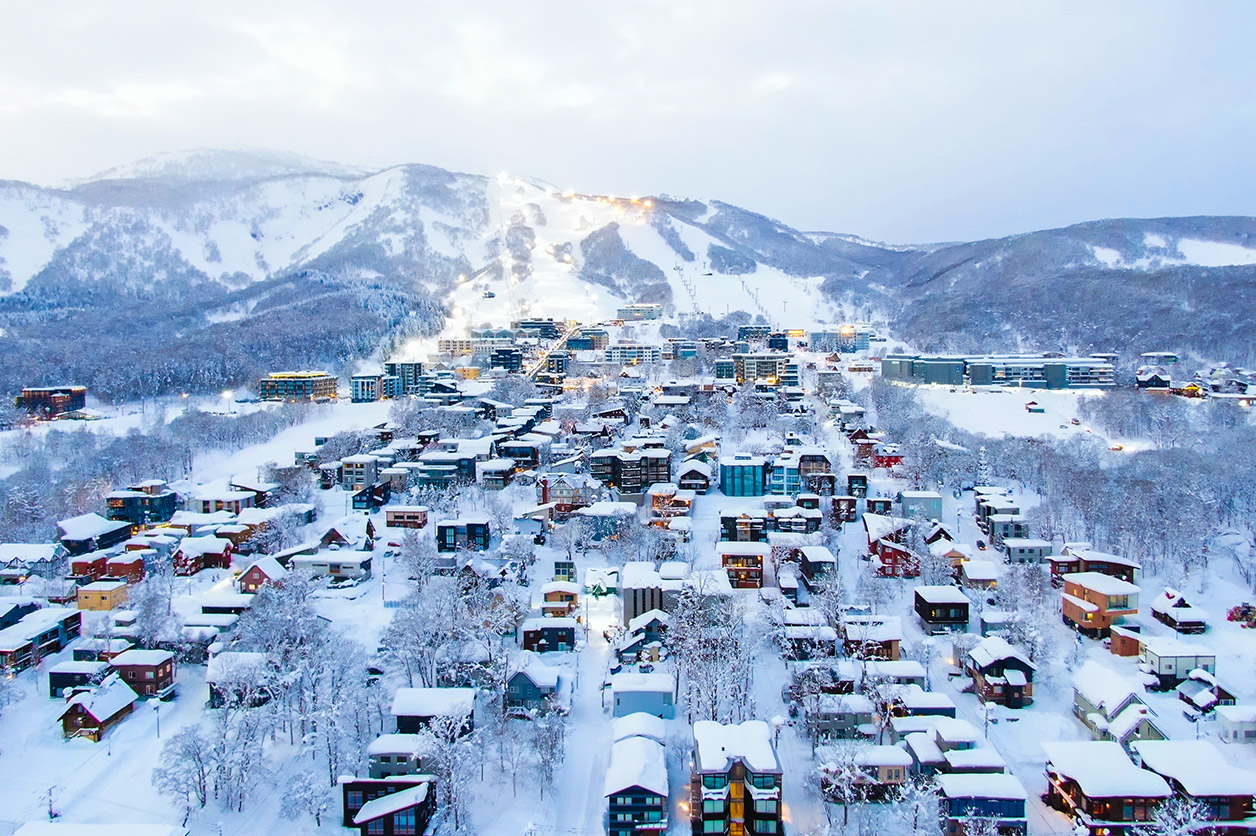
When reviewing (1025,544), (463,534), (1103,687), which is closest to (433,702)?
(463,534)

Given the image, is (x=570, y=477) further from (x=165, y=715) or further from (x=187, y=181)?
(x=187, y=181)

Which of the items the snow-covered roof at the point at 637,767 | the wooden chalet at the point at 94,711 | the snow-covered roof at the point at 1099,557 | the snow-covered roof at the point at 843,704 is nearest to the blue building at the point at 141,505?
the wooden chalet at the point at 94,711

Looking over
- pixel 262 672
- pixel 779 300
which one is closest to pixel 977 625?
pixel 262 672

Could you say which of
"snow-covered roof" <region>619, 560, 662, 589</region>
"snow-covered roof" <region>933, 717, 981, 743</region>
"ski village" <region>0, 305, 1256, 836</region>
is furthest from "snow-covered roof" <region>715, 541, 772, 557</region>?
"snow-covered roof" <region>933, 717, 981, 743</region>

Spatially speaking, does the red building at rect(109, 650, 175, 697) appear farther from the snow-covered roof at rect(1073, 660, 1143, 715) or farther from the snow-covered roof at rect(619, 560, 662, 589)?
the snow-covered roof at rect(1073, 660, 1143, 715)

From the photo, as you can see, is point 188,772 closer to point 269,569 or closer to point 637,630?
point 269,569

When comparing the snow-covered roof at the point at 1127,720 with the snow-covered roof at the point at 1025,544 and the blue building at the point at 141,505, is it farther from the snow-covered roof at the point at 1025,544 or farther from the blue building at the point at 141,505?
the blue building at the point at 141,505
